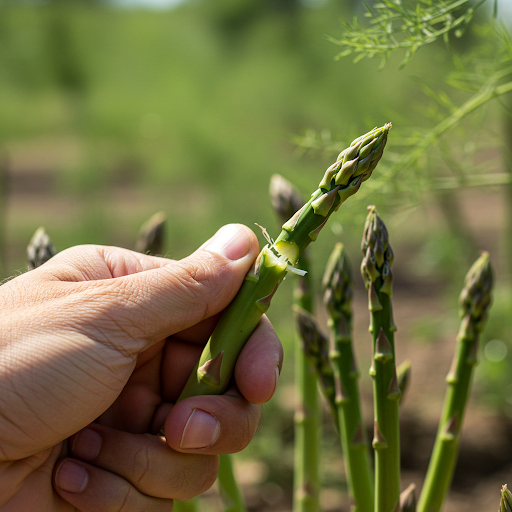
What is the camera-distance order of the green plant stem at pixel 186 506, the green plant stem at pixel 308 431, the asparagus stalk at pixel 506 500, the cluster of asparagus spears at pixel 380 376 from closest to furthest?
1. the asparagus stalk at pixel 506 500
2. the cluster of asparagus spears at pixel 380 376
3. the green plant stem at pixel 186 506
4. the green plant stem at pixel 308 431

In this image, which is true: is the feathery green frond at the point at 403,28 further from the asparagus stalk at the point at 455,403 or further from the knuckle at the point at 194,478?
the knuckle at the point at 194,478

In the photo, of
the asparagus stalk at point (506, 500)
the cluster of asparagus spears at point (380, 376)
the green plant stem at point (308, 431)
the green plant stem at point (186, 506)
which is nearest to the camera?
the asparagus stalk at point (506, 500)

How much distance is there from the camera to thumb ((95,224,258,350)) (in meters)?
0.53

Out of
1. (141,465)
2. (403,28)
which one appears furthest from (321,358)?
(403,28)

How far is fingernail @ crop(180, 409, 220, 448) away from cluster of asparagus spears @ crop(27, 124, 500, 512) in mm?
24

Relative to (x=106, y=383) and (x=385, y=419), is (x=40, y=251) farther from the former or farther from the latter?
(x=385, y=419)

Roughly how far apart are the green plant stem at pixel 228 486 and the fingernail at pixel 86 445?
0.19m

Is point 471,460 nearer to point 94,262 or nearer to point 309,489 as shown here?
point 309,489

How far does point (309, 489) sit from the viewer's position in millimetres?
807

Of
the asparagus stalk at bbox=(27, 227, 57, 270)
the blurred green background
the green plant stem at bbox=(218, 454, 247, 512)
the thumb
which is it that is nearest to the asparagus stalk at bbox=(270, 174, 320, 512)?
the green plant stem at bbox=(218, 454, 247, 512)

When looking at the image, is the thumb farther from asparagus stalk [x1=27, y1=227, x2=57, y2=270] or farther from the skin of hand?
asparagus stalk [x1=27, y1=227, x2=57, y2=270]

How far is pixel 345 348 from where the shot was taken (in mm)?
631

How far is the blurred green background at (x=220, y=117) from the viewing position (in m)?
2.49

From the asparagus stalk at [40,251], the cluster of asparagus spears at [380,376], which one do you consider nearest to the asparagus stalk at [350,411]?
the cluster of asparagus spears at [380,376]
